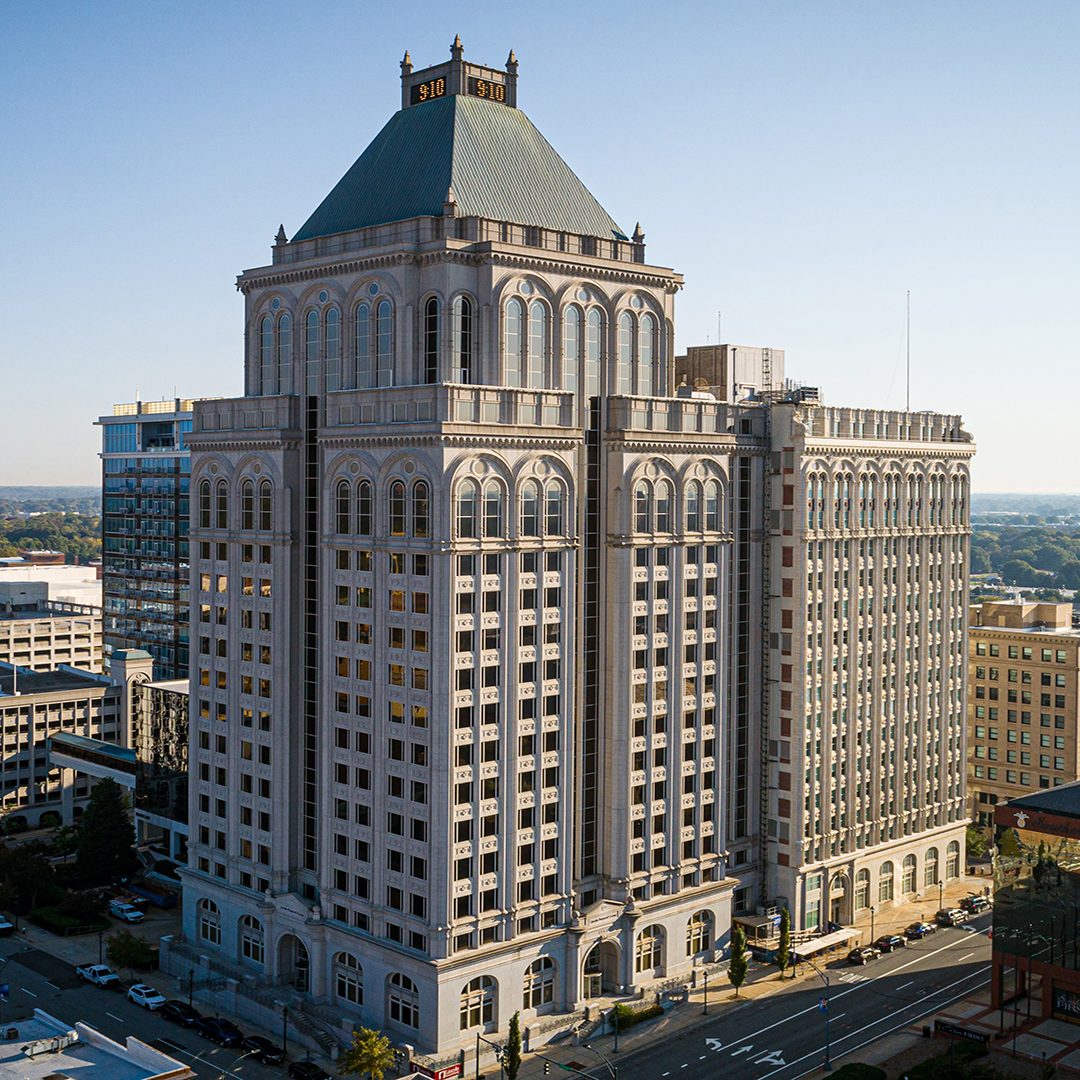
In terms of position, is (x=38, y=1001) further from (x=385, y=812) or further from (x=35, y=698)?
(x=35, y=698)

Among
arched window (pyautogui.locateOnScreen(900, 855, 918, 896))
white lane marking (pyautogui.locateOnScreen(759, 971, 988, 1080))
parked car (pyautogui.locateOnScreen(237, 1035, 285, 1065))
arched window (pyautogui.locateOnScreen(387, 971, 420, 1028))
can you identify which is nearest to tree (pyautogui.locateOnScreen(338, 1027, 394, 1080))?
arched window (pyautogui.locateOnScreen(387, 971, 420, 1028))

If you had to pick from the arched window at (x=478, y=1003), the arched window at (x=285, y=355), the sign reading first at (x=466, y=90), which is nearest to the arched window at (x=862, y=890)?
the arched window at (x=478, y=1003)

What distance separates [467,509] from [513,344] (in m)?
17.1

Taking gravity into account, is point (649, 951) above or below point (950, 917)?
above

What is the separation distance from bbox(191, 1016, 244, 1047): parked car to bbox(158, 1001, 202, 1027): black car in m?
0.58

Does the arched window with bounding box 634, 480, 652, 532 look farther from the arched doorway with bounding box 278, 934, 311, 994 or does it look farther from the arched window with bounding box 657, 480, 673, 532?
the arched doorway with bounding box 278, 934, 311, 994

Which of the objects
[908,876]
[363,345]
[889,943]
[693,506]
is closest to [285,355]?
[363,345]

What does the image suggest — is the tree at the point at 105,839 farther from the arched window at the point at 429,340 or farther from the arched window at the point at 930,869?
the arched window at the point at 930,869

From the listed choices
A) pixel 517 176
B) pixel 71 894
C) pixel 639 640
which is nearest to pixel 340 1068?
pixel 639 640

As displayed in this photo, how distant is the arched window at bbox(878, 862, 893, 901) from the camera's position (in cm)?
13712

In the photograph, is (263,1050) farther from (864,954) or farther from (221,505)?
(864,954)

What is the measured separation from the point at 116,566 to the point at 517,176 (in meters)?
111

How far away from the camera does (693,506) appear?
116 meters

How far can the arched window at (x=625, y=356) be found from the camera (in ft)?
378
